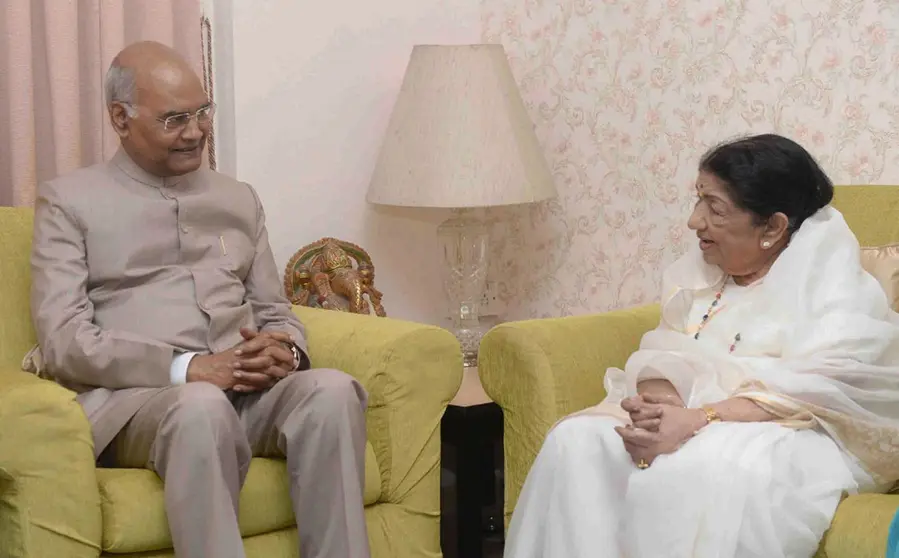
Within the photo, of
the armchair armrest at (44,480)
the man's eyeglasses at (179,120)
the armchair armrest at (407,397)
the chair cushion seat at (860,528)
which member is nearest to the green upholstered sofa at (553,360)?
the armchair armrest at (407,397)

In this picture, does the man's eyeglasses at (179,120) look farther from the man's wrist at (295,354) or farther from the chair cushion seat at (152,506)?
the chair cushion seat at (152,506)

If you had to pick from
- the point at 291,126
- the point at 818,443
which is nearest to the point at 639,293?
the point at 291,126

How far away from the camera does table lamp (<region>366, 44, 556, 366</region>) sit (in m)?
3.38

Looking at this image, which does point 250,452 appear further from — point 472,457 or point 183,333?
point 472,457

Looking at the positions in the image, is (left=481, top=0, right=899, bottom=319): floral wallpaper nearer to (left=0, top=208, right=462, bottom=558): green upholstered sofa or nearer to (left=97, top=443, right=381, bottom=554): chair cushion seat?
(left=0, top=208, right=462, bottom=558): green upholstered sofa

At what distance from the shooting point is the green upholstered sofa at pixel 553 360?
8.48 ft

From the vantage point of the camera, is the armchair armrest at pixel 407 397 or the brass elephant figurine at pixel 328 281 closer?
→ the armchair armrest at pixel 407 397

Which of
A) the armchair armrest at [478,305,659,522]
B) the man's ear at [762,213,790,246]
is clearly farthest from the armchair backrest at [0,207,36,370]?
the man's ear at [762,213,790,246]

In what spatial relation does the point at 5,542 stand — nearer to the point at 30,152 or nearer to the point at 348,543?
the point at 348,543

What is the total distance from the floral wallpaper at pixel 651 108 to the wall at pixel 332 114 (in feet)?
0.80

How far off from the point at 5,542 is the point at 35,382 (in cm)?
28

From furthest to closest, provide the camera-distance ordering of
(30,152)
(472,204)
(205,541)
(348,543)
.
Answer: (472,204), (30,152), (348,543), (205,541)

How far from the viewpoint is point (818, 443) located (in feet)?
7.38

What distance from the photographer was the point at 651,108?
11.3 ft
